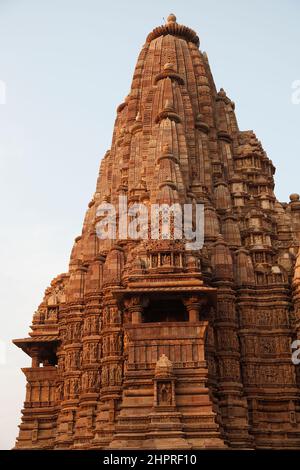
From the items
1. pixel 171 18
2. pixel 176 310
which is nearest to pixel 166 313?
pixel 176 310

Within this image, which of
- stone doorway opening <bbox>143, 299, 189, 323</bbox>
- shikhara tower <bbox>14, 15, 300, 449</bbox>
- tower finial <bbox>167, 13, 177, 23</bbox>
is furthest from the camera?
tower finial <bbox>167, 13, 177, 23</bbox>

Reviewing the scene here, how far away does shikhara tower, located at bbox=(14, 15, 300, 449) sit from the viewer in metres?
25.3

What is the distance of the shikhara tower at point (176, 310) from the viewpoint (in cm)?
2534

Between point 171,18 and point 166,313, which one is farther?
point 171,18

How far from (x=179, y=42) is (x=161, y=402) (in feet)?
83.1

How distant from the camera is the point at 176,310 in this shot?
2822 centimetres

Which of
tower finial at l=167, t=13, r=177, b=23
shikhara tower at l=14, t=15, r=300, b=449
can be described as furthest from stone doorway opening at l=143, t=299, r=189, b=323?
tower finial at l=167, t=13, r=177, b=23

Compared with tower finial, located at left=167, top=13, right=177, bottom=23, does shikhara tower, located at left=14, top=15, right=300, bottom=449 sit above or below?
below

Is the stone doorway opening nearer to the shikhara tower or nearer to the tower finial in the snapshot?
the shikhara tower

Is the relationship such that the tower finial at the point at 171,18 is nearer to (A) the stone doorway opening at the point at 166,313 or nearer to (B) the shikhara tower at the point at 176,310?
(B) the shikhara tower at the point at 176,310

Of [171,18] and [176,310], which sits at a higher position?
[171,18]

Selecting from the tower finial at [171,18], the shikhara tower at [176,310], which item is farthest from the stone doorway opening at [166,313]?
the tower finial at [171,18]

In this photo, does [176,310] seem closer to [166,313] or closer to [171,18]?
[166,313]

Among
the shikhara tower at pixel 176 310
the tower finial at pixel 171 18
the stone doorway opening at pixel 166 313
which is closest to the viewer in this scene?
the shikhara tower at pixel 176 310
